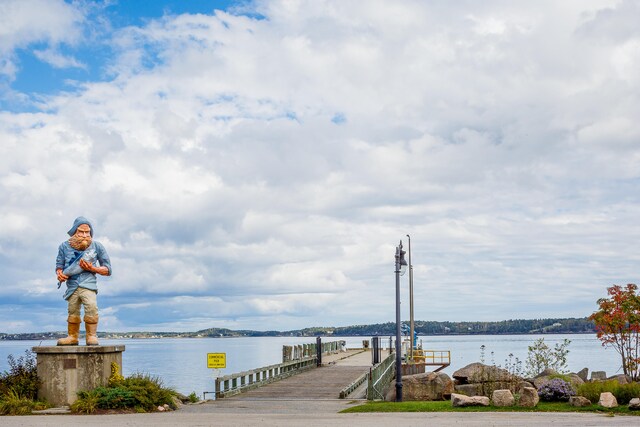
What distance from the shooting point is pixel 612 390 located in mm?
22234

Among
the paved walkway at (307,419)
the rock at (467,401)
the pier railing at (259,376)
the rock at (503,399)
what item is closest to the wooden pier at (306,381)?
the pier railing at (259,376)

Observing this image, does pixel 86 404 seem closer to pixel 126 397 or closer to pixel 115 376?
pixel 126 397

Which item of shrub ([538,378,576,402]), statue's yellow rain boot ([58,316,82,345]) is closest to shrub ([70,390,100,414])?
statue's yellow rain boot ([58,316,82,345])

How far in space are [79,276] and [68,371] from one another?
2.87 meters

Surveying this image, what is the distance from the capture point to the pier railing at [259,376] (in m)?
27.2

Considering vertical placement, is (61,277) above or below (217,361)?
above

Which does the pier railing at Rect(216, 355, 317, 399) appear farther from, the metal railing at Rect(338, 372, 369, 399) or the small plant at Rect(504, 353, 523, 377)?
the small plant at Rect(504, 353, 523, 377)

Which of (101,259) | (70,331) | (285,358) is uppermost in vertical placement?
(101,259)

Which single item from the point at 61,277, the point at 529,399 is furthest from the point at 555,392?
the point at 61,277

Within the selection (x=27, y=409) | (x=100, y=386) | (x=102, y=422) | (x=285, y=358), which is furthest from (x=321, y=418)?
(x=285, y=358)

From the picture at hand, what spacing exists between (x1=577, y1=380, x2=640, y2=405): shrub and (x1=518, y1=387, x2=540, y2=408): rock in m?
1.66

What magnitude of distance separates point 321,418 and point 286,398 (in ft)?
23.3

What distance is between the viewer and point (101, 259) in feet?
79.6

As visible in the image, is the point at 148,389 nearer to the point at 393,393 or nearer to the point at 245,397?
the point at 245,397
